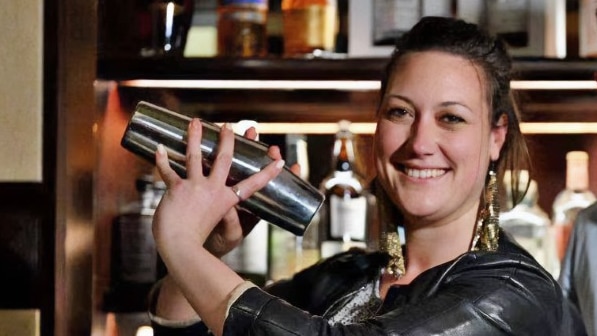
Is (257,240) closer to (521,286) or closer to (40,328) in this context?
(40,328)

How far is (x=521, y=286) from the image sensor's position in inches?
43.9

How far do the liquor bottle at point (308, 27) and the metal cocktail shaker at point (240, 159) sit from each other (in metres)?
0.58

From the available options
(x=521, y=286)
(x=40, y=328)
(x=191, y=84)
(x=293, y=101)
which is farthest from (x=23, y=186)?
(x=521, y=286)

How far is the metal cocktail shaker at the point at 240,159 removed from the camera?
1.17m

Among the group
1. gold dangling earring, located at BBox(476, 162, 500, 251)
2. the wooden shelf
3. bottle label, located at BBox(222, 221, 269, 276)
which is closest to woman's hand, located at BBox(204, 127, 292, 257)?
gold dangling earring, located at BBox(476, 162, 500, 251)

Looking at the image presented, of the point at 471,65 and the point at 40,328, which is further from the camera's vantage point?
the point at 40,328

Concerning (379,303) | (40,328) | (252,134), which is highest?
(252,134)

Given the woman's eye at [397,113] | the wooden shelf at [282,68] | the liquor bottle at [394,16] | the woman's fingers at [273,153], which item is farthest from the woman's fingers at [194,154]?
the liquor bottle at [394,16]

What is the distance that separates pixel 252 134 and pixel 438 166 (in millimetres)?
245

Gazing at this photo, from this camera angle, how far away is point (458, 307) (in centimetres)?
108

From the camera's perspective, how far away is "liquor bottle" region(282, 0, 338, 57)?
70.2 inches

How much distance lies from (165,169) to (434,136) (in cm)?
35

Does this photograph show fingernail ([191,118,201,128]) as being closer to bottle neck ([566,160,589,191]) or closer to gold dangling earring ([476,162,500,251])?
gold dangling earring ([476,162,500,251])

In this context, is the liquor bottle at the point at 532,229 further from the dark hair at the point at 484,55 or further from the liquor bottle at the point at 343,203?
the dark hair at the point at 484,55
